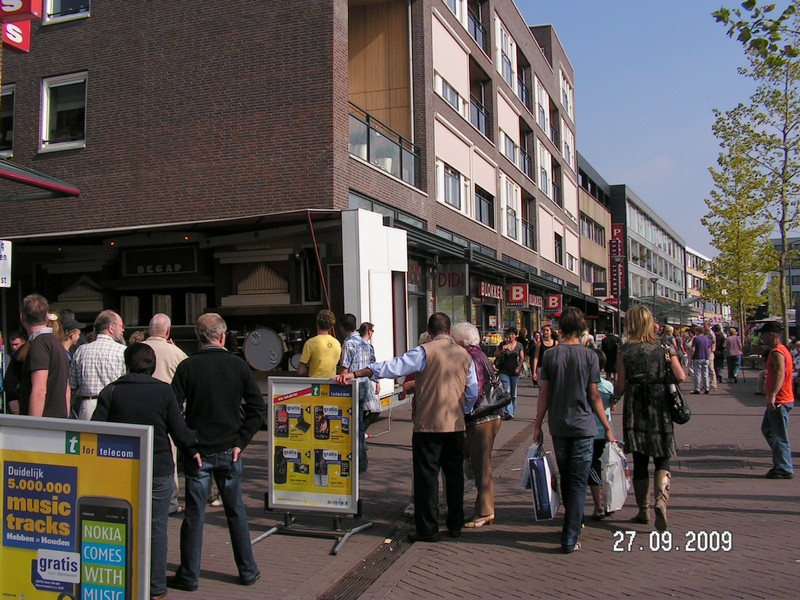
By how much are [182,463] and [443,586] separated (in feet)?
6.56

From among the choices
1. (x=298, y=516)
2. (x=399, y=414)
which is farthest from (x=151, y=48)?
(x=298, y=516)

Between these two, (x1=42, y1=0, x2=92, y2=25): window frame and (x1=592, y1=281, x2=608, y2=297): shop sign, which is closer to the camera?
(x1=42, y1=0, x2=92, y2=25): window frame

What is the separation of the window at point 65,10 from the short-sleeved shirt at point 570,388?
15.3 m

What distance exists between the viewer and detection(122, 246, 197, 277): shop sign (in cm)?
1350

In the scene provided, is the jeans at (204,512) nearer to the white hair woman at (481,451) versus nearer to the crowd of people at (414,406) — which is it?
the crowd of people at (414,406)

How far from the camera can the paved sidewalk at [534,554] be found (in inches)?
196

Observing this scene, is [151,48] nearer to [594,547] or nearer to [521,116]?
[594,547]

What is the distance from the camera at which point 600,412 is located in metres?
5.98

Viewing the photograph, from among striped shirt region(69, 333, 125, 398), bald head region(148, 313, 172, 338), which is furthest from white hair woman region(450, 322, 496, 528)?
striped shirt region(69, 333, 125, 398)

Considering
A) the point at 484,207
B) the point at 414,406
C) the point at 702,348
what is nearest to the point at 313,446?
the point at 414,406

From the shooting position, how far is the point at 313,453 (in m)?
6.38

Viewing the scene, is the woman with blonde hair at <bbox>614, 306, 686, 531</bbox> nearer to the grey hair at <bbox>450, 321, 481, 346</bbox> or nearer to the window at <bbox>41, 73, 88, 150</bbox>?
the grey hair at <bbox>450, 321, 481, 346</bbox>

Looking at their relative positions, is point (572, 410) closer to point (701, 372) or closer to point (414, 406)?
point (414, 406)

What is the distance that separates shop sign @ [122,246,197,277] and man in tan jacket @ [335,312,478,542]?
26.8ft
